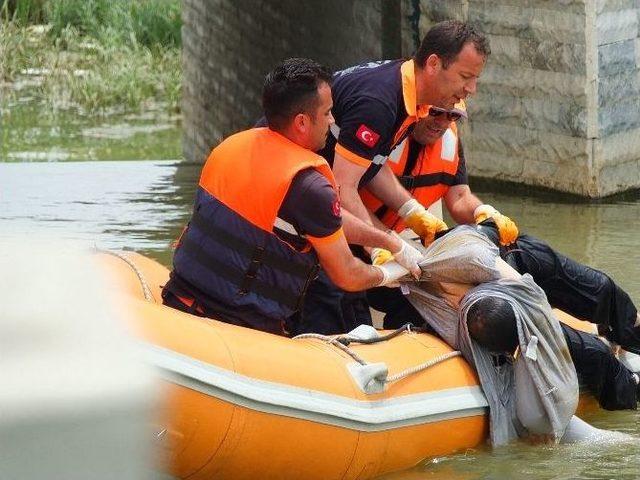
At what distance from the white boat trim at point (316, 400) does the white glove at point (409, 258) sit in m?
0.46

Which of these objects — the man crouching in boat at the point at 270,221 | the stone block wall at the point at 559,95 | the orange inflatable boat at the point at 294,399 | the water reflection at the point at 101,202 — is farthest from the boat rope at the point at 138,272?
the stone block wall at the point at 559,95

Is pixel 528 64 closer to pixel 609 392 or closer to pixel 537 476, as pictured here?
pixel 609 392

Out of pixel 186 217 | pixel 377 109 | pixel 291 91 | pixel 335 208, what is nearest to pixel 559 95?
pixel 186 217

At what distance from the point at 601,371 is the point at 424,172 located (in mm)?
985

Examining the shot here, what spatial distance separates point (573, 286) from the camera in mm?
5379

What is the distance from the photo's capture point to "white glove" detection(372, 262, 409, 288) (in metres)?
4.91

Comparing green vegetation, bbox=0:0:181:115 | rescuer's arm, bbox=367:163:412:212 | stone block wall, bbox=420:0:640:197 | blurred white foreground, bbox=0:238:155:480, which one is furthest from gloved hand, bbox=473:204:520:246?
green vegetation, bbox=0:0:181:115

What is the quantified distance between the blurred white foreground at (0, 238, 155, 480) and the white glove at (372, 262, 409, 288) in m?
1.29

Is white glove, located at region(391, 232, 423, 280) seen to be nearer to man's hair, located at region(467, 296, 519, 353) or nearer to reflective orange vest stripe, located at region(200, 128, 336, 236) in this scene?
man's hair, located at region(467, 296, 519, 353)

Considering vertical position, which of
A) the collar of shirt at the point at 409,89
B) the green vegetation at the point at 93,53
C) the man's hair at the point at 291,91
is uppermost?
the man's hair at the point at 291,91

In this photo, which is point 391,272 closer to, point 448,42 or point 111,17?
point 448,42

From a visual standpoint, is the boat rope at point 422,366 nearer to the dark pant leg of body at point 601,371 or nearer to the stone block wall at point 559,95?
the dark pant leg of body at point 601,371

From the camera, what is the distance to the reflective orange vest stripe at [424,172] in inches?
215

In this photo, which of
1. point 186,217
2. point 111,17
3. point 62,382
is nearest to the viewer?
point 62,382
